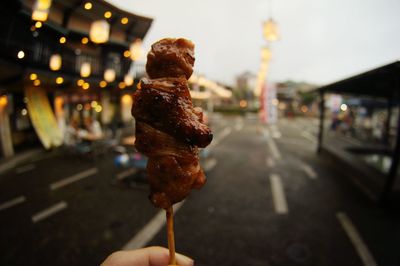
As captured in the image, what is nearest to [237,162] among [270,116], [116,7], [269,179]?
[269,179]

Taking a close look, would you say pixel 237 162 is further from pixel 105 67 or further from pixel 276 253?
pixel 105 67

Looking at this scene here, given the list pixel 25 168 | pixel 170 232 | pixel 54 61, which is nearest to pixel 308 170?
pixel 170 232

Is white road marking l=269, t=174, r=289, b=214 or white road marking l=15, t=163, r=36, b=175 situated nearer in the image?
white road marking l=269, t=174, r=289, b=214

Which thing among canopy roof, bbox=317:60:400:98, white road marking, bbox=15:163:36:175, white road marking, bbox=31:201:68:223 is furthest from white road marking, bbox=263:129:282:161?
white road marking, bbox=15:163:36:175

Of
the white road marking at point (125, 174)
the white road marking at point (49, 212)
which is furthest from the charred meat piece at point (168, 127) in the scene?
the white road marking at point (125, 174)

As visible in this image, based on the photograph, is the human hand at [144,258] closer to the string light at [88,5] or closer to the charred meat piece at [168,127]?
the charred meat piece at [168,127]

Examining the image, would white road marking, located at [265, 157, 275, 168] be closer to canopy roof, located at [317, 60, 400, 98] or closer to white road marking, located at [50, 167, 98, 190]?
canopy roof, located at [317, 60, 400, 98]
